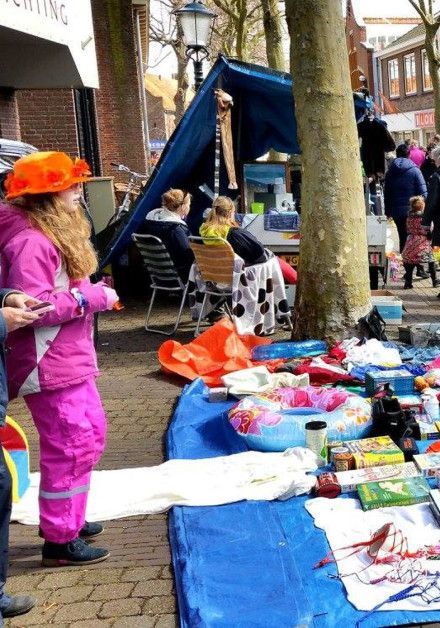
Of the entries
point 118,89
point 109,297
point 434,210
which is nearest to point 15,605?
point 109,297

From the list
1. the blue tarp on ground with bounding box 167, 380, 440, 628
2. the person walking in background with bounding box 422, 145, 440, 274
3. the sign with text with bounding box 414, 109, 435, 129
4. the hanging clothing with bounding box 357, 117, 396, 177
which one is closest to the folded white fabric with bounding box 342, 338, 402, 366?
the blue tarp on ground with bounding box 167, 380, 440, 628

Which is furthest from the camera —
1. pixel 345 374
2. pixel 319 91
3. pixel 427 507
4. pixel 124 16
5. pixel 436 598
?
pixel 124 16

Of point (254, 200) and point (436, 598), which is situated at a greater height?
point (254, 200)

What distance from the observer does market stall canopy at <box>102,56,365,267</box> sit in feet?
32.7

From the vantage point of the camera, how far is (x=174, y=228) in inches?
352

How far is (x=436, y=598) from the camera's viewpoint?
308cm

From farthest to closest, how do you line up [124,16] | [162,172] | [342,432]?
[124,16]
[162,172]
[342,432]

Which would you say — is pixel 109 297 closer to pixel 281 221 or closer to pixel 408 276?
pixel 281 221

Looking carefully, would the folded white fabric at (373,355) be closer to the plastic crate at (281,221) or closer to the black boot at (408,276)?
the plastic crate at (281,221)

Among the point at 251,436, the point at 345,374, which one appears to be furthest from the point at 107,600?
the point at 345,374

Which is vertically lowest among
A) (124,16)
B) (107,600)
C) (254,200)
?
(107,600)

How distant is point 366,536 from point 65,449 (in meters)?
1.37

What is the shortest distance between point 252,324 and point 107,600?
493 centimetres

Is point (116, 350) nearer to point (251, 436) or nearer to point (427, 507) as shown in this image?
point (251, 436)
